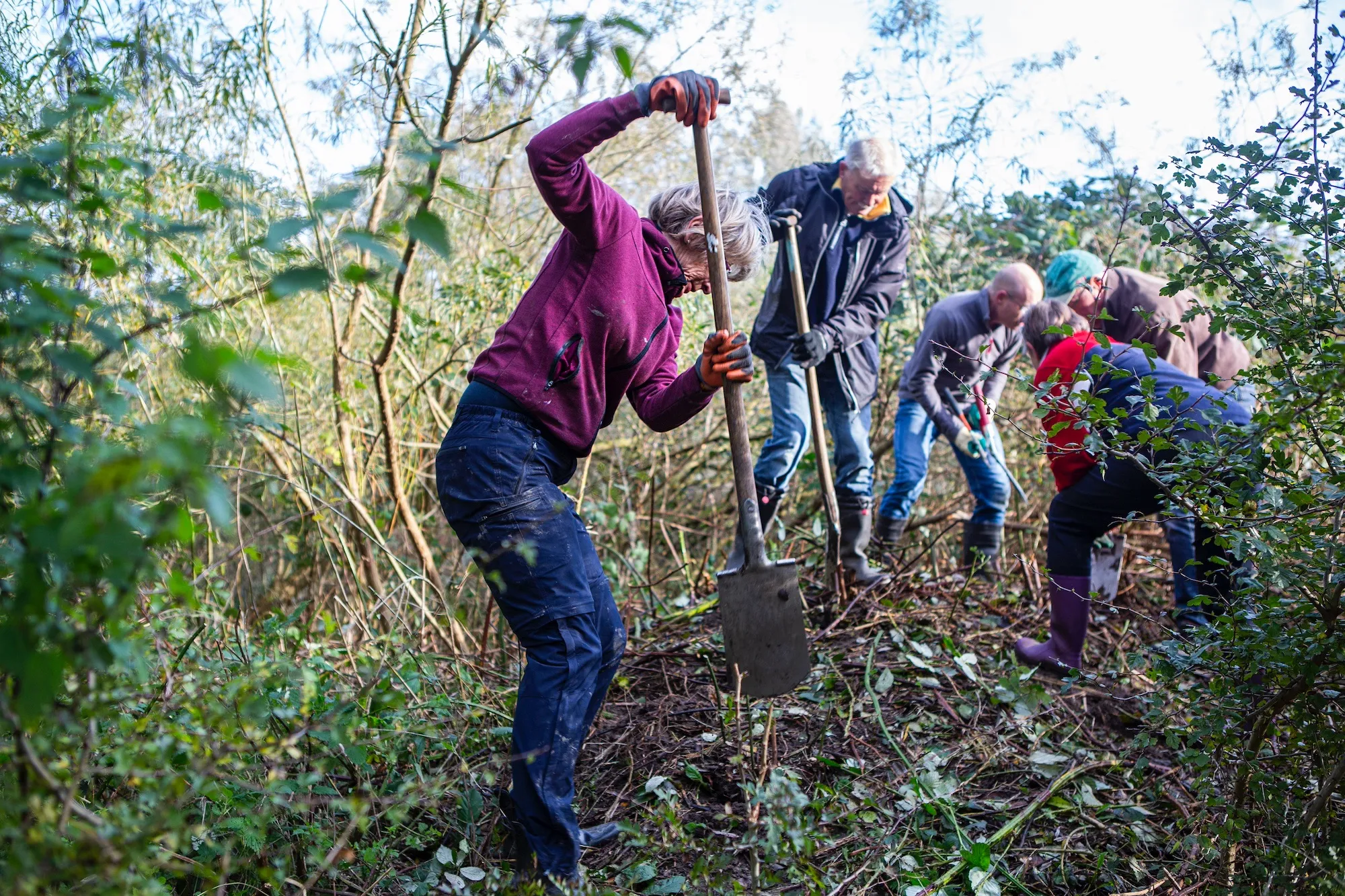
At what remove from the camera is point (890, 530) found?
199 inches

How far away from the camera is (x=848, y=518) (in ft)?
15.1

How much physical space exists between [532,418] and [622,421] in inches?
154

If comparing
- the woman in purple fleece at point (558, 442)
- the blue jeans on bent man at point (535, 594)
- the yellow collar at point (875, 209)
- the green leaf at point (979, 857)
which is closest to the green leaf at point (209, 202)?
the woman in purple fleece at point (558, 442)

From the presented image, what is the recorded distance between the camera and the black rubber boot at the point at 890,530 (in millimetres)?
5039

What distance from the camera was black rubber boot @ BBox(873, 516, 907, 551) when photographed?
504 centimetres

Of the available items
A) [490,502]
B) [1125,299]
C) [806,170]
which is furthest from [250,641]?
[1125,299]

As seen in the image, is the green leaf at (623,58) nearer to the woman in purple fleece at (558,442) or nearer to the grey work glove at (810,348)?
the woman in purple fleece at (558,442)

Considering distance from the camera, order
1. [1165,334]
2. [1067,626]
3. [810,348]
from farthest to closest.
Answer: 1. [810,348]
2. [1165,334]
3. [1067,626]

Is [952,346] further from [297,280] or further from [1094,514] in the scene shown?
[297,280]

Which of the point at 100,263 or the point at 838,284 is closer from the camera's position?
the point at 100,263

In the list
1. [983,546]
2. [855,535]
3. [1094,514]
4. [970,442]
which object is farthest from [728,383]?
[983,546]

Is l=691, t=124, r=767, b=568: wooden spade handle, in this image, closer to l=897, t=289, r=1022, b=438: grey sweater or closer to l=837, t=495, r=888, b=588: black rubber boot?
l=837, t=495, r=888, b=588: black rubber boot

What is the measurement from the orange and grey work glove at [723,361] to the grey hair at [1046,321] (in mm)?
1467

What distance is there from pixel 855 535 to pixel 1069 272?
147cm
